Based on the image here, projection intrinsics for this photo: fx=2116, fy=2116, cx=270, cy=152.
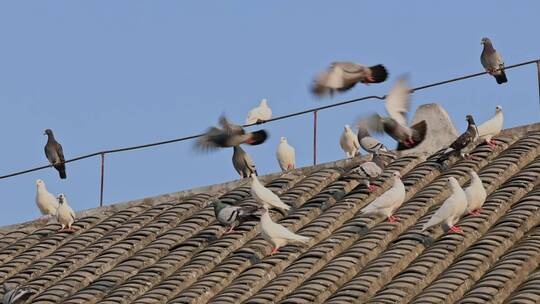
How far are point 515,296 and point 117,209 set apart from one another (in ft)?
23.9

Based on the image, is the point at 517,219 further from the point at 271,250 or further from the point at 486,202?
the point at 271,250

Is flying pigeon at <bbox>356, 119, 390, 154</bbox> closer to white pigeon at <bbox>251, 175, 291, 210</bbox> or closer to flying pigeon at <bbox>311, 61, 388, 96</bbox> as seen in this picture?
flying pigeon at <bbox>311, 61, 388, 96</bbox>

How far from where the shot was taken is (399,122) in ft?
72.4

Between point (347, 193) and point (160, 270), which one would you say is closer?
point (160, 270)

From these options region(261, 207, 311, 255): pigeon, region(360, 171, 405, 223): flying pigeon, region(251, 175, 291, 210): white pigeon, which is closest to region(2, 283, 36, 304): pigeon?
region(261, 207, 311, 255): pigeon

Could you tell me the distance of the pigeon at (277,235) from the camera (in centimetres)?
1844

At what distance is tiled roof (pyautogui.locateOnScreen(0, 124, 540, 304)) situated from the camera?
54.4ft

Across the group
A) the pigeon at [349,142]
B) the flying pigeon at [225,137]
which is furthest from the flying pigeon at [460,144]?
the pigeon at [349,142]

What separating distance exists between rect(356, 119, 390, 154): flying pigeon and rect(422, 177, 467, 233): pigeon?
355 centimetres

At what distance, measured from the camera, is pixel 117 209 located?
21.9 metres

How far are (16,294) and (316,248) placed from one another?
272 centimetres

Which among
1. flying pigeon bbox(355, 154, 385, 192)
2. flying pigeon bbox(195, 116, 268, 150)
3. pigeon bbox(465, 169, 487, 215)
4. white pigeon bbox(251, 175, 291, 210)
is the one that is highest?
pigeon bbox(465, 169, 487, 215)

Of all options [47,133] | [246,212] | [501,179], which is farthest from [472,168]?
[47,133]

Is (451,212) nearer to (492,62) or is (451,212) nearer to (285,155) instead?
(492,62)
